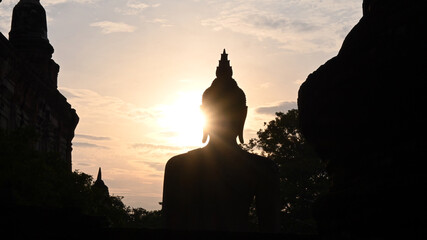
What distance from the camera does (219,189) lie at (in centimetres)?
667

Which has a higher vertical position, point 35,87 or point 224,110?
point 35,87

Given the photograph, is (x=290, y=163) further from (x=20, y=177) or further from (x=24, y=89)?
(x=20, y=177)

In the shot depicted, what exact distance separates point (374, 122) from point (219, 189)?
114 inches

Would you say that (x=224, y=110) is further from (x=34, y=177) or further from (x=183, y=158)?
(x=34, y=177)

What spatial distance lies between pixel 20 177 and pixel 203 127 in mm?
17615

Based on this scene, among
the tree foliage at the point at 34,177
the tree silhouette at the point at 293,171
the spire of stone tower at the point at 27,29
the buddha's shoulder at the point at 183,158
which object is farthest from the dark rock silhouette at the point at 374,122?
the spire of stone tower at the point at 27,29

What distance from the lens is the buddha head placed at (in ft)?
23.3

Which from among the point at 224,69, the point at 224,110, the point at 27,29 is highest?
the point at 27,29

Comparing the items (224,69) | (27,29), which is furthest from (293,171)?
(224,69)

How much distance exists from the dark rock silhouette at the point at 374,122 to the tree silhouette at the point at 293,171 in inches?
1229

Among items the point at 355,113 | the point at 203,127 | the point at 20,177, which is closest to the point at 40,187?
the point at 20,177

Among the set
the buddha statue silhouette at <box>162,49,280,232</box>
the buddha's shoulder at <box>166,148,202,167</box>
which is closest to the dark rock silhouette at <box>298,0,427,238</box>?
the buddha statue silhouette at <box>162,49,280,232</box>

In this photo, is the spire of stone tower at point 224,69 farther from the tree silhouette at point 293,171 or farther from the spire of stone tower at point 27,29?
the spire of stone tower at point 27,29

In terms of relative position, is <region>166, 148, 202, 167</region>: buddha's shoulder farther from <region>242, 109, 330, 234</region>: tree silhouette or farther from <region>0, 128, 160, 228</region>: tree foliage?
<region>242, 109, 330, 234</region>: tree silhouette
